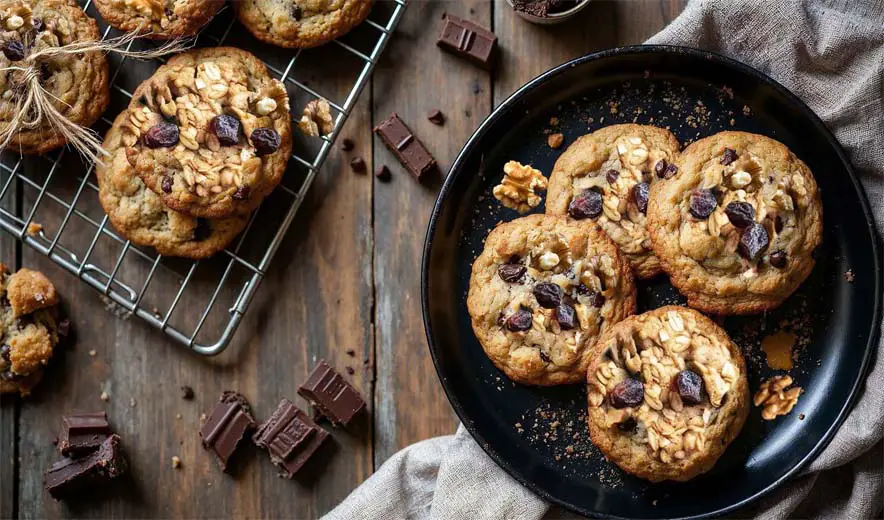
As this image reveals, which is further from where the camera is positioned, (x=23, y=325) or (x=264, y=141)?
(x=23, y=325)

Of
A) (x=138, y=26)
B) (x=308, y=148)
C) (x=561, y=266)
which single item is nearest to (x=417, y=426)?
(x=561, y=266)

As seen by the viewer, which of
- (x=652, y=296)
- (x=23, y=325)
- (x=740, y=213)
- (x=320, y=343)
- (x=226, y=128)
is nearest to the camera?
(x=740, y=213)

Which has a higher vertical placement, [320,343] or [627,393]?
[627,393]

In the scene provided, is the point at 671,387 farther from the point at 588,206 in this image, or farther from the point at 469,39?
the point at 469,39

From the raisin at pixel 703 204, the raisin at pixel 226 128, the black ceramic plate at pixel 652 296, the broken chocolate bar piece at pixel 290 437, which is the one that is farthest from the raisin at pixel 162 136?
the raisin at pixel 703 204

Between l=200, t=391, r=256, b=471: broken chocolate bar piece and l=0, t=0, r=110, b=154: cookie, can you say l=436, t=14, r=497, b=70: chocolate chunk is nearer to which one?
l=0, t=0, r=110, b=154: cookie

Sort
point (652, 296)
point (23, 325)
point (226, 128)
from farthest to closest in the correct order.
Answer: point (23, 325), point (652, 296), point (226, 128)

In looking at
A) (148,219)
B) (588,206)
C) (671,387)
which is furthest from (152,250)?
(671,387)

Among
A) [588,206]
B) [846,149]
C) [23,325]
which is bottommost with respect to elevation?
[23,325]
